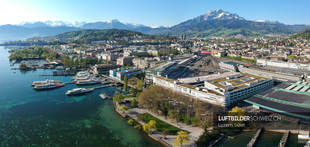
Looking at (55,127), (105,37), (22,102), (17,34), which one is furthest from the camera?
(17,34)

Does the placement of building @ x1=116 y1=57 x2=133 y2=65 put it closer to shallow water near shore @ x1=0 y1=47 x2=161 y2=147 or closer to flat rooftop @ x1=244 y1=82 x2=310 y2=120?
shallow water near shore @ x1=0 y1=47 x2=161 y2=147

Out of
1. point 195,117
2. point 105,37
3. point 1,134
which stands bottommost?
point 1,134

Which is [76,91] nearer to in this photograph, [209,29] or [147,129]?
[147,129]

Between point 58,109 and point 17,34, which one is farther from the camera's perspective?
point 17,34

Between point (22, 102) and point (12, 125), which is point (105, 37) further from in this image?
point (12, 125)

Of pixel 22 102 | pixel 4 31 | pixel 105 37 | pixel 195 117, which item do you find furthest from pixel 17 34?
pixel 195 117

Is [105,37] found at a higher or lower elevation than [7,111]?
higher
